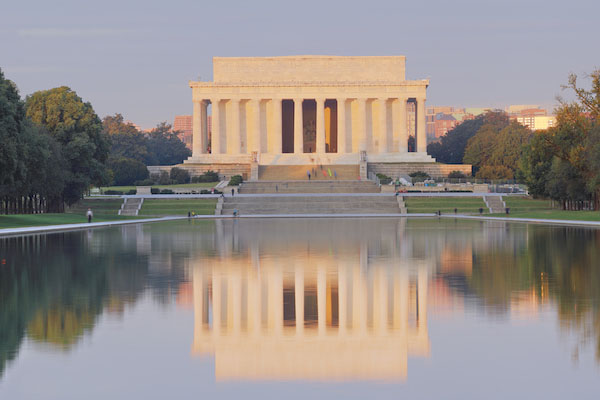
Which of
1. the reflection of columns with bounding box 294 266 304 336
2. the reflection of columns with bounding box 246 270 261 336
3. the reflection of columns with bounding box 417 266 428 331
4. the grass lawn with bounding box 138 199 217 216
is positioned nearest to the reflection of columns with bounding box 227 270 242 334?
the reflection of columns with bounding box 246 270 261 336

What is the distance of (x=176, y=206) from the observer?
78812 millimetres

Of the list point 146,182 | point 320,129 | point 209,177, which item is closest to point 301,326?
point 209,177

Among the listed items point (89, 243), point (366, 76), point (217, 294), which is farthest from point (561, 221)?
point (366, 76)

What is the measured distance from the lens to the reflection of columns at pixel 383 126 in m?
116

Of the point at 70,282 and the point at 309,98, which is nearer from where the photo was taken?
the point at 70,282

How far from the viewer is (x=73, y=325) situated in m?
15.2

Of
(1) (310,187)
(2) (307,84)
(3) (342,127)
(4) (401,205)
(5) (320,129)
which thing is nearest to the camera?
(4) (401,205)

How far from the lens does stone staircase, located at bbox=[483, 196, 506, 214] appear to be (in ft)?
256

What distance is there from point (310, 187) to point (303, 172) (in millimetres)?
15393

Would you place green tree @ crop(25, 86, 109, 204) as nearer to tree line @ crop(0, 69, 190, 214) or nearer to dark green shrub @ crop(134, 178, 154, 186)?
tree line @ crop(0, 69, 190, 214)

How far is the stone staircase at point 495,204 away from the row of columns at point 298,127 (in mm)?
35774

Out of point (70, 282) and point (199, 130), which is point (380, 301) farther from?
point (199, 130)

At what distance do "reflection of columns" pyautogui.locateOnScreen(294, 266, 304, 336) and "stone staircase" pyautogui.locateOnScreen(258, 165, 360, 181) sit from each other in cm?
7677

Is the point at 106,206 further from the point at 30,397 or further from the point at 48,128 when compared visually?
the point at 30,397
